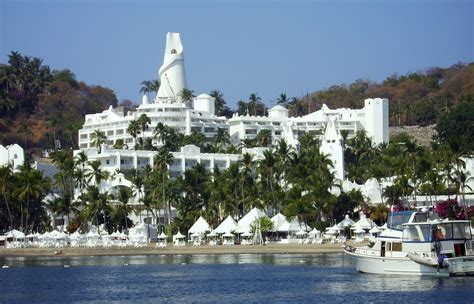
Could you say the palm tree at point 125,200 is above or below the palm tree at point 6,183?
below

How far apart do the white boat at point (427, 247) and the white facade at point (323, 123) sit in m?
108

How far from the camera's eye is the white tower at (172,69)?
187125mm

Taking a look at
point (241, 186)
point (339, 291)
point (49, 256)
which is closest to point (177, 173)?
point (241, 186)

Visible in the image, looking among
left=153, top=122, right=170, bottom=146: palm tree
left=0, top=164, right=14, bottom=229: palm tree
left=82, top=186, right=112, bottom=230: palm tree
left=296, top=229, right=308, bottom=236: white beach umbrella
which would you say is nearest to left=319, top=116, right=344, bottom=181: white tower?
left=153, top=122, right=170, bottom=146: palm tree

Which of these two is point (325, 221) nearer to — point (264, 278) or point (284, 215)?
point (284, 215)

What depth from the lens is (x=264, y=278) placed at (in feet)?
249

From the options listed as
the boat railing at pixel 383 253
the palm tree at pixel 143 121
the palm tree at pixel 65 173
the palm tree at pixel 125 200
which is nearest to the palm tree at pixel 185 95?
the palm tree at pixel 143 121

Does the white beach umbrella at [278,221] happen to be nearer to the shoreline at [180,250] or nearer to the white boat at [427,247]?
the shoreline at [180,250]

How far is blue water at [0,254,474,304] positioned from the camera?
6272cm

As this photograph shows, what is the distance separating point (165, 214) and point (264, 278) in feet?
172

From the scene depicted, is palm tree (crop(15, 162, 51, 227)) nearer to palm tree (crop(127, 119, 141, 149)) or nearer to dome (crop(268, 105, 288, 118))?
palm tree (crop(127, 119, 141, 149))

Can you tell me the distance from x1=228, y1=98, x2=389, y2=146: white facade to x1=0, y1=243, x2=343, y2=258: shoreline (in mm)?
69135

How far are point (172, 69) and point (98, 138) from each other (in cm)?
2471

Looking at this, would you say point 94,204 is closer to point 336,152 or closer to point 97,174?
point 97,174
